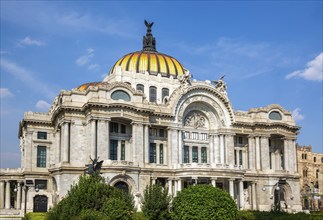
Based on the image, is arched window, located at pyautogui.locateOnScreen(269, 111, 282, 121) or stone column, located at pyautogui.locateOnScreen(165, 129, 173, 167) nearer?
stone column, located at pyautogui.locateOnScreen(165, 129, 173, 167)

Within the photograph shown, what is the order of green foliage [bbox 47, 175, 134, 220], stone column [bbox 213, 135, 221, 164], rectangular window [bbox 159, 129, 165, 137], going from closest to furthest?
1. green foliage [bbox 47, 175, 134, 220]
2. rectangular window [bbox 159, 129, 165, 137]
3. stone column [bbox 213, 135, 221, 164]

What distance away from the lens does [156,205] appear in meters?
46.4

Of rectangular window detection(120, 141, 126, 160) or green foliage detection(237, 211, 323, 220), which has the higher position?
rectangular window detection(120, 141, 126, 160)

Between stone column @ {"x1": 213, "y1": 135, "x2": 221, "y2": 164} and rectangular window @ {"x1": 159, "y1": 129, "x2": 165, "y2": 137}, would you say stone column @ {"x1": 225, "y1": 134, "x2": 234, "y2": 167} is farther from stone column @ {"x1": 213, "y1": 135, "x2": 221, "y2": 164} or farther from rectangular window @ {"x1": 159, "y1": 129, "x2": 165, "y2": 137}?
rectangular window @ {"x1": 159, "y1": 129, "x2": 165, "y2": 137}

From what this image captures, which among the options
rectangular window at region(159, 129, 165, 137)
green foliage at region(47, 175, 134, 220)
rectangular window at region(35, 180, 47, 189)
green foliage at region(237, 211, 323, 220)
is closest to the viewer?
green foliage at region(47, 175, 134, 220)

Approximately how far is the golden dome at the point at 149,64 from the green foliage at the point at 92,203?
40.8m

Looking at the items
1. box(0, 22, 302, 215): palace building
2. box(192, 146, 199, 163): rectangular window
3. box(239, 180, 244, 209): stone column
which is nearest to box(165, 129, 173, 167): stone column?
box(0, 22, 302, 215): palace building

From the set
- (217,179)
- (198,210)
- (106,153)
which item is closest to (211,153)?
(217,179)

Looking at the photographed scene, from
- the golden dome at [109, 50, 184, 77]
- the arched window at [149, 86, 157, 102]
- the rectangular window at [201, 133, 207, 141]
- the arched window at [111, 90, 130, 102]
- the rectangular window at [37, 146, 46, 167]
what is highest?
the golden dome at [109, 50, 184, 77]

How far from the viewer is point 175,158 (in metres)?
66.4

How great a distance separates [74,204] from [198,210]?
1468 centimetres

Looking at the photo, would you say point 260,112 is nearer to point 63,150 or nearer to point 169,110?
point 169,110

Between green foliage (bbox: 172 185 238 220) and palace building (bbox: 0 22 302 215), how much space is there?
11917 millimetres

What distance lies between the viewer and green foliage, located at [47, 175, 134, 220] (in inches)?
1406
